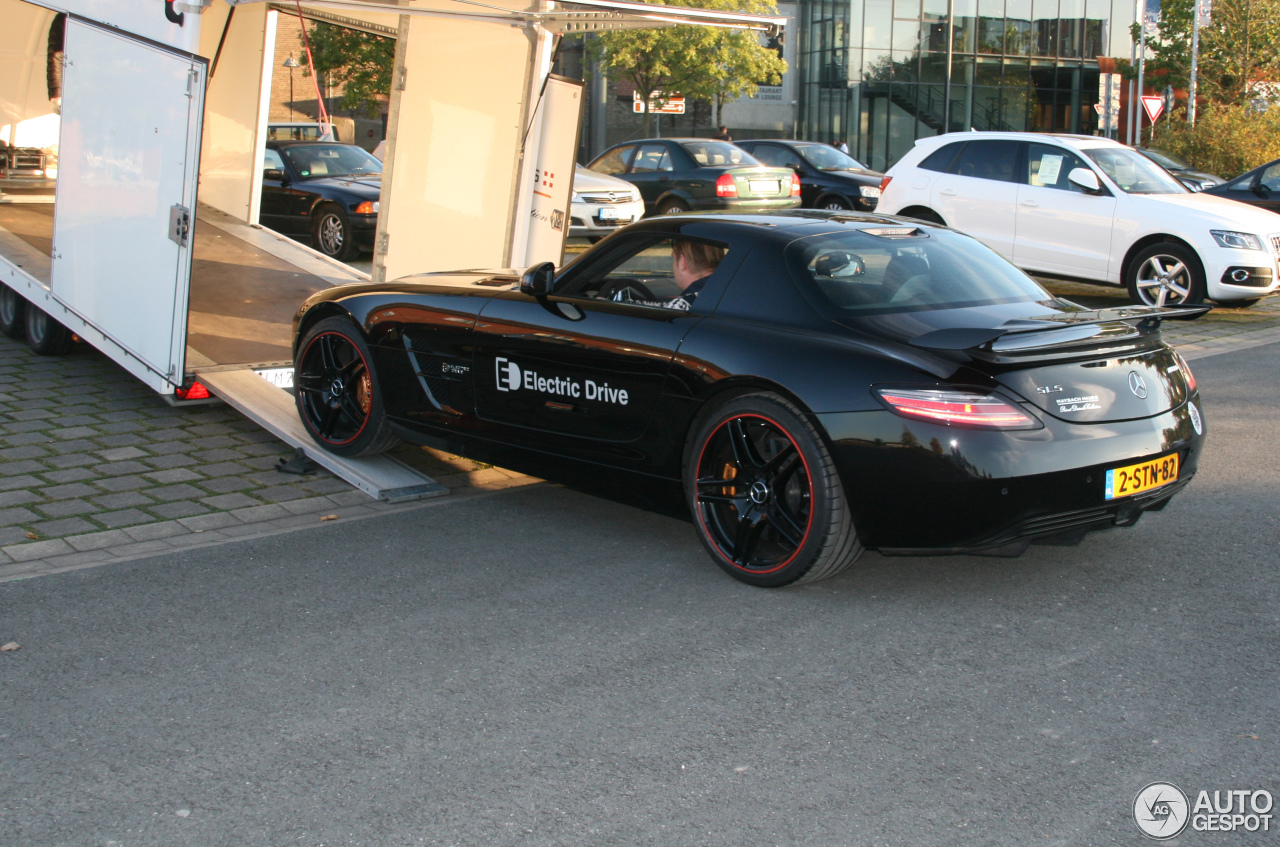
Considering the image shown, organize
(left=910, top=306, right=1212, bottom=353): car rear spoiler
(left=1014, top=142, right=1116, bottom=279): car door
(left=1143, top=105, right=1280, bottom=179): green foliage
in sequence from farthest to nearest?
(left=1143, top=105, right=1280, bottom=179): green foliage, (left=1014, top=142, right=1116, bottom=279): car door, (left=910, top=306, right=1212, bottom=353): car rear spoiler

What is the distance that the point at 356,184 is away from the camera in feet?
51.0

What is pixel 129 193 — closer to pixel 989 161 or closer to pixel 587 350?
pixel 587 350

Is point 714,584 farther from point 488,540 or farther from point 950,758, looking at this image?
point 950,758

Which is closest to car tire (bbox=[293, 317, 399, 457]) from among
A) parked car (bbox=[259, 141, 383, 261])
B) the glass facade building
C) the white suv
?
the white suv

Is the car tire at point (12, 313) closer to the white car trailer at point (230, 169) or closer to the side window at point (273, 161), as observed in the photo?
the white car trailer at point (230, 169)

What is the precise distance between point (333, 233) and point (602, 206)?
4.05m

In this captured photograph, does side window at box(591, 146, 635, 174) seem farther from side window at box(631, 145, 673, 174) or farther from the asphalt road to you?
the asphalt road

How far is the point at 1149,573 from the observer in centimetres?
482

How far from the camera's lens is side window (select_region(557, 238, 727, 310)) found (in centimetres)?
516

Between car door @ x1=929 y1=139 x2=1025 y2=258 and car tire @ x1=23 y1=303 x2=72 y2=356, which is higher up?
car door @ x1=929 y1=139 x2=1025 y2=258

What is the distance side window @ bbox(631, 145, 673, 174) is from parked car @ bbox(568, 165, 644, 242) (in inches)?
50.1

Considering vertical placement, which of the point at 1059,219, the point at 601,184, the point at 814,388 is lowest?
the point at 814,388

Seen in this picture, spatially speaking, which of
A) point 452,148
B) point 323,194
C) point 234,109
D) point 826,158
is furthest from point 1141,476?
point 826,158

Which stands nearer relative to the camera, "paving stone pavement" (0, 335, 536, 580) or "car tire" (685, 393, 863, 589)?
"car tire" (685, 393, 863, 589)
